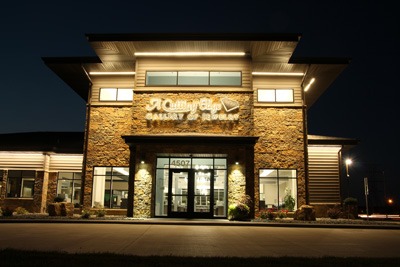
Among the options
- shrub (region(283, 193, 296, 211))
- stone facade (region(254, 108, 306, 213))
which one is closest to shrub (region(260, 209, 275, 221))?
shrub (region(283, 193, 296, 211))

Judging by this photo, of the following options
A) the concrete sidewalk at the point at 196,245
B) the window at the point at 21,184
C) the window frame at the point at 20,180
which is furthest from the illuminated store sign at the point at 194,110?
the window at the point at 21,184

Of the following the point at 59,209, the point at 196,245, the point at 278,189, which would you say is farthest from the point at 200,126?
the point at 196,245

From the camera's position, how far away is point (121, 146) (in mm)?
21547

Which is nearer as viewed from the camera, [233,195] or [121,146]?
[233,195]

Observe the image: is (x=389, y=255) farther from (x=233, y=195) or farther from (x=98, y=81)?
(x=98, y=81)

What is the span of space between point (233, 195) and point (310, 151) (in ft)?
20.4

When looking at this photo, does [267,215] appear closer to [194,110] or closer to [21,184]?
[194,110]

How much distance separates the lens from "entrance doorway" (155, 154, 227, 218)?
751 inches

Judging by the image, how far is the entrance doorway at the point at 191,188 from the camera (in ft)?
62.6

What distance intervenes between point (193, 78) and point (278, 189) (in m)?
7.26

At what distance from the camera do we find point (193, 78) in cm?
2050

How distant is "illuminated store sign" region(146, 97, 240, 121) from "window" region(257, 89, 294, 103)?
240 cm

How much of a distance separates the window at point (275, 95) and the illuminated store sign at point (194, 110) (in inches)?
94.3

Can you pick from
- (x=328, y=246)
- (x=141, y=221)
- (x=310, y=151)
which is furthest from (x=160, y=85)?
(x=328, y=246)
